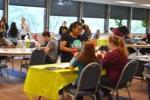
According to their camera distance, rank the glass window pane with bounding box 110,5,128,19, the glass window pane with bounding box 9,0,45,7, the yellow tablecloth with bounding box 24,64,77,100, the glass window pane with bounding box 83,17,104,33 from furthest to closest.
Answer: the glass window pane with bounding box 110,5,128,19 < the glass window pane with bounding box 83,17,104,33 < the glass window pane with bounding box 9,0,45,7 < the yellow tablecloth with bounding box 24,64,77,100

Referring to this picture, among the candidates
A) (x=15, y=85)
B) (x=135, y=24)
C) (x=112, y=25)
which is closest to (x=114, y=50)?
(x=15, y=85)

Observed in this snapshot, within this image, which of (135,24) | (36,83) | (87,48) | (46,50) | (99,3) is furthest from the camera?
(135,24)

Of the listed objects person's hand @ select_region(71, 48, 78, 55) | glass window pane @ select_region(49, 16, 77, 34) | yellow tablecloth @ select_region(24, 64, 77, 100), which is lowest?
yellow tablecloth @ select_region(24, 64, 77, 100)

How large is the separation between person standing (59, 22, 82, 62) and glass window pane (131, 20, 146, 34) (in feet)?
44.1

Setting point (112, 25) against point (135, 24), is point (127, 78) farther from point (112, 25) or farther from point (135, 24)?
point (135, 24)

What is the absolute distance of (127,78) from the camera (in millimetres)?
4828

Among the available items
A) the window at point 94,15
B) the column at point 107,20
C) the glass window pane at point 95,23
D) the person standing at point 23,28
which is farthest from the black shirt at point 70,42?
the column at point 107,20

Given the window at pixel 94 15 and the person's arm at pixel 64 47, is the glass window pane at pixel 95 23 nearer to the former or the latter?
the window at pixel 94 15

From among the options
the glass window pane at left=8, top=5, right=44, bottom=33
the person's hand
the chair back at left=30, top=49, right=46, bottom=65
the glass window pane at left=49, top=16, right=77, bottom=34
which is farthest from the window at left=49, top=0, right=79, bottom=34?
the person's hand

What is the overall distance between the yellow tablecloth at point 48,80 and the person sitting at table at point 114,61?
51 cm

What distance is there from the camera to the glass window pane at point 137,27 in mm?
18781

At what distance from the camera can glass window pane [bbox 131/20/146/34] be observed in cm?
1878

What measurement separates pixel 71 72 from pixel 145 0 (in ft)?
36.1

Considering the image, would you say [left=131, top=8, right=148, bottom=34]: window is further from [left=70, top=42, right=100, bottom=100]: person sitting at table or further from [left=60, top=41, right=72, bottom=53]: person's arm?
[left=70, top=42, right=100, bottom=100]: person sitting at table
